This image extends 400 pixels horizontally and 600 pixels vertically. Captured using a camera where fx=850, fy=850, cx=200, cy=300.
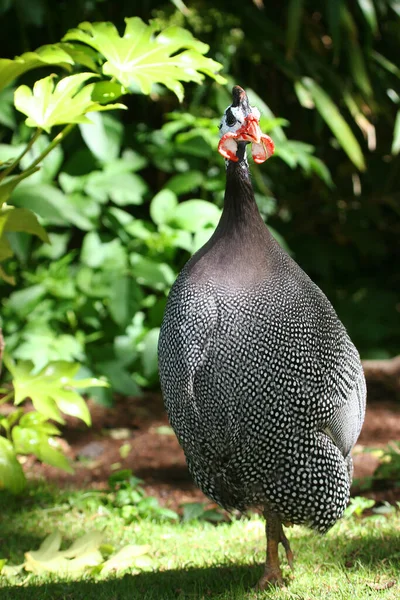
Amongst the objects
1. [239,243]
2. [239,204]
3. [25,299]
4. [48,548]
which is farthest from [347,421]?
[25,299]

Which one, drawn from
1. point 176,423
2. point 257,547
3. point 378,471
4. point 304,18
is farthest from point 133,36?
point 304,18

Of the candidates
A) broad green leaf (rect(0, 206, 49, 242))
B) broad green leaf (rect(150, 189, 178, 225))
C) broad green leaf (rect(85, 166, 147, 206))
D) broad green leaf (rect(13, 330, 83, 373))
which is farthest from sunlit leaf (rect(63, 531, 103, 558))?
broad green leaf (rect(85, 166, 147, 206))

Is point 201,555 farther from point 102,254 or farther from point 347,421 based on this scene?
point 102,254

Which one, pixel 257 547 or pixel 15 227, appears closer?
pixel 15 227

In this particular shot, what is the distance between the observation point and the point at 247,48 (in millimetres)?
5516

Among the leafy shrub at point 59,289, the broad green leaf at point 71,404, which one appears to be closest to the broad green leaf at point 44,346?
the leafy shrub at point 59,289

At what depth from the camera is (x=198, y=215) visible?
4.61 metres

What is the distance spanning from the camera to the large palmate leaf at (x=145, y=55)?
9.32 ft

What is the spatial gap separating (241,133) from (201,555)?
5.18 ft

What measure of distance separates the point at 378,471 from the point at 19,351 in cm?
199

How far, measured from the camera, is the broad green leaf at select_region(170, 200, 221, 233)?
459cm

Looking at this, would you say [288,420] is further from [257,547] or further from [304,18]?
[304,18]

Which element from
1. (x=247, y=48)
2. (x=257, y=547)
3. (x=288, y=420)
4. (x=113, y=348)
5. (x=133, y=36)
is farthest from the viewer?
(x=247, y=48)

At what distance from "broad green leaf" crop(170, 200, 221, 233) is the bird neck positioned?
1927 millimetres
